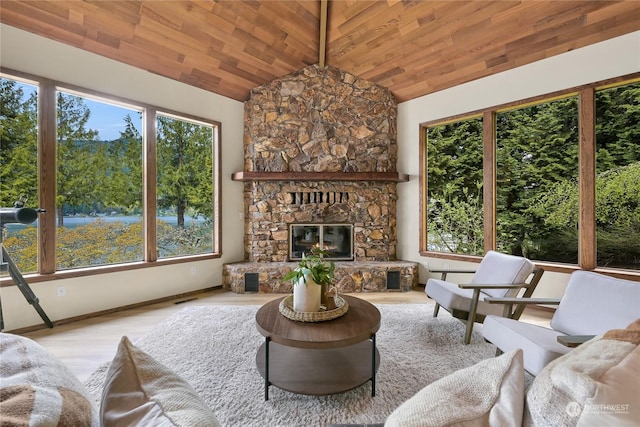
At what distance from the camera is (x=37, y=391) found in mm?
578

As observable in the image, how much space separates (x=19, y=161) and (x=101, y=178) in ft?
2.35

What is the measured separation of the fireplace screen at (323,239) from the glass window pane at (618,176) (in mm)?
3139

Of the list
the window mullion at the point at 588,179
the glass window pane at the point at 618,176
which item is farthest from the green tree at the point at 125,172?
the glass window pane at the point at 618,176

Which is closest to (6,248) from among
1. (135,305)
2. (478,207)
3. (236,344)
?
(135,305)

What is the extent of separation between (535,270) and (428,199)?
2.12 meters

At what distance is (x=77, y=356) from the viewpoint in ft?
7.97

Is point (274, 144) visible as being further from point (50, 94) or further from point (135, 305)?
point (135, 305)

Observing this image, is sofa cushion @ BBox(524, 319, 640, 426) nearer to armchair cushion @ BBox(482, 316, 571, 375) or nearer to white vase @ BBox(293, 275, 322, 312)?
armchair cushion @ BBox(482, 316, 571, 375)

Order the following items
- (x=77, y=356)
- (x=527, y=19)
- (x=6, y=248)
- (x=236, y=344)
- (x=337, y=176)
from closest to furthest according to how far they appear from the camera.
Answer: (x=77, y=356), (x=236, y=344), (x=6, y=248), (x=527, y=19), (x=337, y=176)

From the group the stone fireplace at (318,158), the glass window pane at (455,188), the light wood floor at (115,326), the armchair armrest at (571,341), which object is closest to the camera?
the armchair armrest at (571,341)

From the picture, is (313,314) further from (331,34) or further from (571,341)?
(331,34)

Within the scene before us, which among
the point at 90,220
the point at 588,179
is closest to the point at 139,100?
the point at 90,220

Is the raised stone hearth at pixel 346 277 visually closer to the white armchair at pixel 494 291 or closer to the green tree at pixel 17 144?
the white armchair at pixel 494 291

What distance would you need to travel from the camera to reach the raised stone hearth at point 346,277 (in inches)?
171
